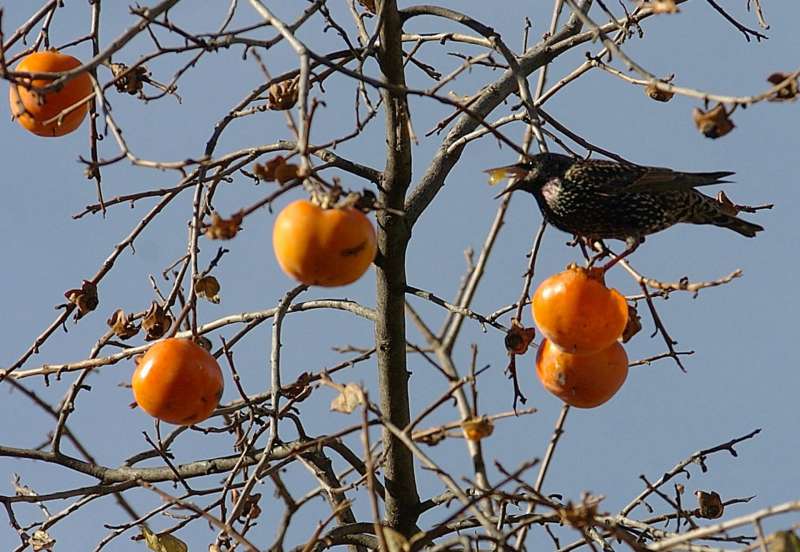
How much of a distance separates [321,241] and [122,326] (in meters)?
1.43

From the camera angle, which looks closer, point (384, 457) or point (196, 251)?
point (196, 251)

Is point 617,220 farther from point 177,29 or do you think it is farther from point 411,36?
point 177,29

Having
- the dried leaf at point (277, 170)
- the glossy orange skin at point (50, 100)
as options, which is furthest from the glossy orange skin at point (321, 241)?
the glossy orange skin at point (50, 100)

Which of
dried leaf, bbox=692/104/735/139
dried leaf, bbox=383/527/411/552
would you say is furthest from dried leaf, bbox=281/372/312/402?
dried leaf, bbox=692/104/735/139

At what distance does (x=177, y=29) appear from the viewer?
3070 millimetres

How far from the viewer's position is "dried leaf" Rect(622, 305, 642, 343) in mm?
3371

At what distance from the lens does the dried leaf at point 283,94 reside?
3527mm

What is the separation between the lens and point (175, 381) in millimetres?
3078

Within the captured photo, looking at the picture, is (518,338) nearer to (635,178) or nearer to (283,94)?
(635,178)

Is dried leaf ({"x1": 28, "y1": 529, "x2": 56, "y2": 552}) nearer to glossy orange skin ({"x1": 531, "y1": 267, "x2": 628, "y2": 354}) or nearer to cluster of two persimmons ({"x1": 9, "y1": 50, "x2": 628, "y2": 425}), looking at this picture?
cluster of two persimmons ({"x1": 9, "y1": 50, "x2": 628, "y2": 425})

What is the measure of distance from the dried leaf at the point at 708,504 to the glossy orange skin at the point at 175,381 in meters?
1.73

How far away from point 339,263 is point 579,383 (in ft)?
3.01

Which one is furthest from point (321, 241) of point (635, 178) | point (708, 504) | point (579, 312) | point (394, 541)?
point (708, 504)

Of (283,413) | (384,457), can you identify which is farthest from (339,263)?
(384,457)
